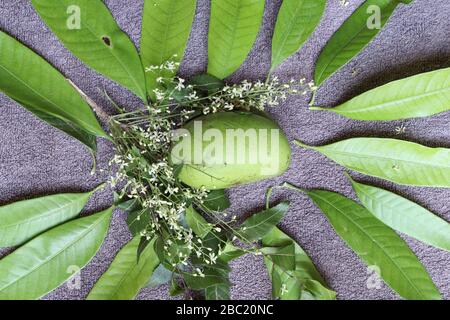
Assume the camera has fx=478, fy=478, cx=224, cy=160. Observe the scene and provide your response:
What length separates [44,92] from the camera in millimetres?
754

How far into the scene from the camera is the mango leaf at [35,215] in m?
A: 0.78

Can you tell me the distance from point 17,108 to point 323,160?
539 millimetres

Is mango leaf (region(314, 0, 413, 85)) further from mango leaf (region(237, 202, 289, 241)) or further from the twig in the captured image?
the twig

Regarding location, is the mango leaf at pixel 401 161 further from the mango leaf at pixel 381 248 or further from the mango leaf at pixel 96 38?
the mango leaf at pixel 96 38

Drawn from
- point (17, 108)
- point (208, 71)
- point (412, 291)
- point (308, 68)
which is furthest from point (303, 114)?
point (17, 108)

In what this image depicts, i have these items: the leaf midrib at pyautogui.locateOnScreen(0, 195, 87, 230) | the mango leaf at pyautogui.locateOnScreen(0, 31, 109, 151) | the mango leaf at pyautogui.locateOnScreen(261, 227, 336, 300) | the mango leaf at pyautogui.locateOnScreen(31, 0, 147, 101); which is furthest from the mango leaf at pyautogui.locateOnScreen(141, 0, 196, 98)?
the mango leaf at pyautogui.locateOnScreen(261, 227, 336, 300)

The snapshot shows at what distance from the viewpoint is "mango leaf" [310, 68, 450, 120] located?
774 mm

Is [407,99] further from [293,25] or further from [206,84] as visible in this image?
[206,84]

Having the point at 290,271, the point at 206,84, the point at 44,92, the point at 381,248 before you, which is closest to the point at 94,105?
the point at 44,92

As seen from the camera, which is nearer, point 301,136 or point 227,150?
point 227,150

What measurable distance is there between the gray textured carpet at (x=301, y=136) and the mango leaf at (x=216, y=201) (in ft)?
0.15

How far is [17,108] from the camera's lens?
816 mm

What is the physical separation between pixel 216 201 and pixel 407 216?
0.33 metres

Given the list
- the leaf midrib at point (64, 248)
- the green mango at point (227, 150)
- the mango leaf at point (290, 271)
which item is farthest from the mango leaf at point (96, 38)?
the mango leaf at point (290, 271)
